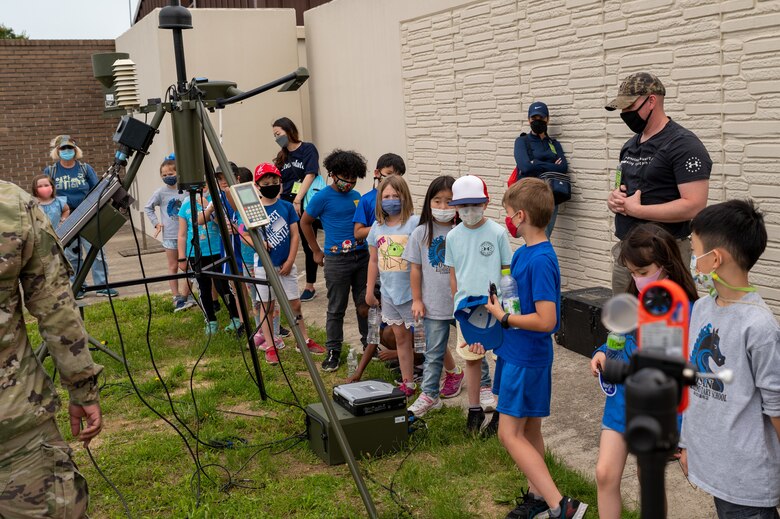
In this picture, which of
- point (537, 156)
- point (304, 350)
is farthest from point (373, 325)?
point (537, 156)

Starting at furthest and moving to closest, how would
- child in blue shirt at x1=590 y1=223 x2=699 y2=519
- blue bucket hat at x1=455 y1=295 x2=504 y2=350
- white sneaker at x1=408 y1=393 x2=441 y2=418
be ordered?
white sneaker at x1=408 y1=393 x2=441 y2=418 < blue bucket hat at x1=455 y1=295 x2=504 y2=350 < child in blue shirt at x1=590 y1=223 x2=699 y2=519

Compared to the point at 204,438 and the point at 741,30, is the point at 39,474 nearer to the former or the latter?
the point at 204,438

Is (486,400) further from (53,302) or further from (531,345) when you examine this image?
(53,302)

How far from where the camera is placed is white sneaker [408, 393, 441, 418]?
5480 millimetres

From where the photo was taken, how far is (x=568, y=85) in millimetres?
7617

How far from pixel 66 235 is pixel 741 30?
456 centimetres

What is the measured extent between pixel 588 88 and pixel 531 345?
160 inches

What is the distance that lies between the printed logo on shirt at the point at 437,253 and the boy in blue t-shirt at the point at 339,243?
134cm

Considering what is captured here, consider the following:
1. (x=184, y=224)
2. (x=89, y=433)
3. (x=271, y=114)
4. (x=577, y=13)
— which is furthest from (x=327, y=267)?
(x=271, y=114)

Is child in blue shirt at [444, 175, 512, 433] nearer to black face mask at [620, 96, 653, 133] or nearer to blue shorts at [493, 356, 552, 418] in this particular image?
blue shorts at [493, 356, 552, 418]

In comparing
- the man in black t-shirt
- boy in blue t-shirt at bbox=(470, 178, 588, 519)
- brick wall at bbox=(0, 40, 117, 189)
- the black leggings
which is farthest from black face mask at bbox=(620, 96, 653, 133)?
brick wall at bbox=(0, 40, 117, 189)

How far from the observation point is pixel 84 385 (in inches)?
119

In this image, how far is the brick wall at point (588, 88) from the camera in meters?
5.77

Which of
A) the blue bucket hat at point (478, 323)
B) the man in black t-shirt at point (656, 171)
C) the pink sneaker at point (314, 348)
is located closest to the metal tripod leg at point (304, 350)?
the blue bucket hat at point (478, 323)
